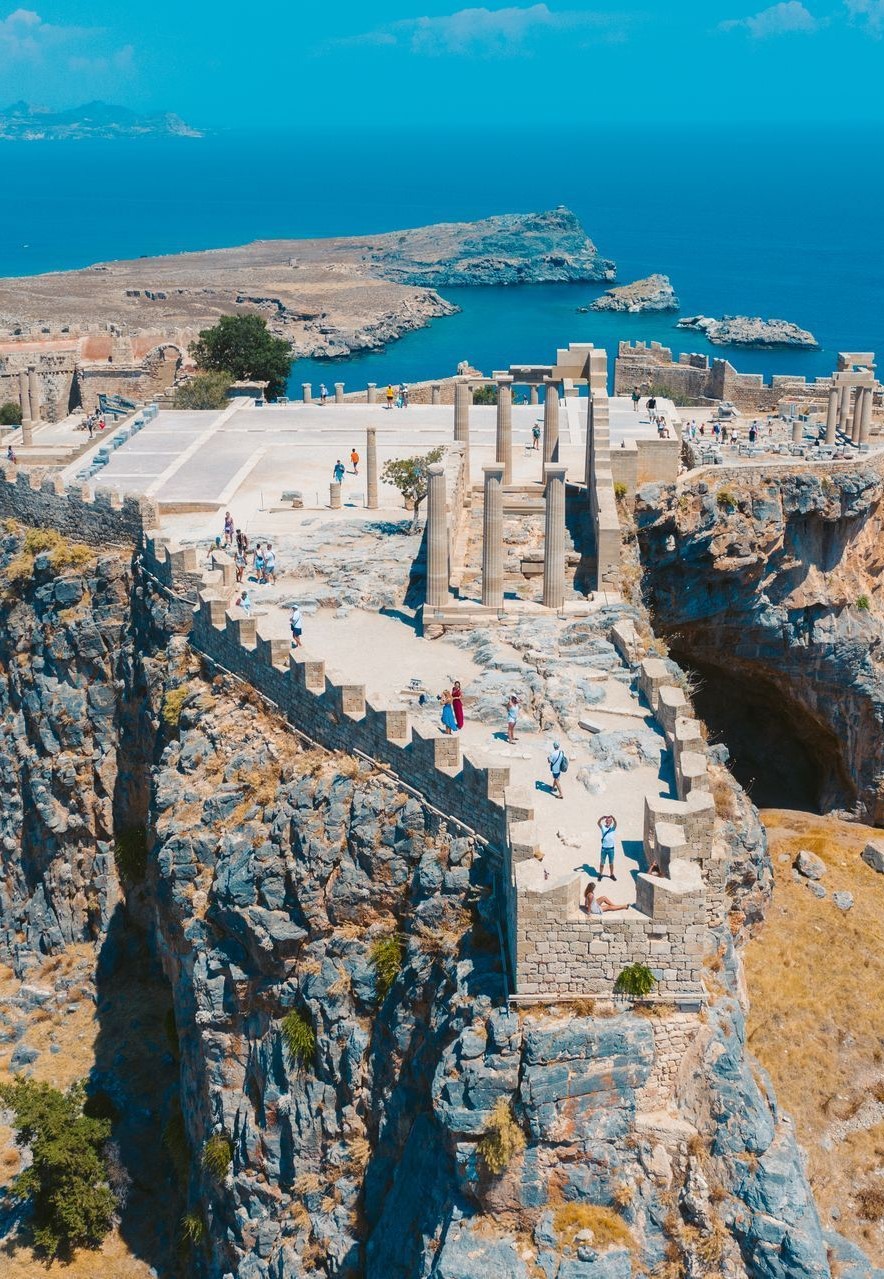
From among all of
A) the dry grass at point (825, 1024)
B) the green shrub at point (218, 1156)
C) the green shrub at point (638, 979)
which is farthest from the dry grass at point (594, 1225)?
the green shrub at point (218, 1156)

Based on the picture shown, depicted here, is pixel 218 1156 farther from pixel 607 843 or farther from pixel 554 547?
pixel 554 547

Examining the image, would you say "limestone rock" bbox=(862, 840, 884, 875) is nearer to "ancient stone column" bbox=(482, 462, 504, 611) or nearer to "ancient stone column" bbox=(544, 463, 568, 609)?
"ancient stone column" bbox=(544, 463, 568, 609)

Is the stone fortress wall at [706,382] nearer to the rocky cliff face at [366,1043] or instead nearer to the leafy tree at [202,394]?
the leafy tree at [202,394]

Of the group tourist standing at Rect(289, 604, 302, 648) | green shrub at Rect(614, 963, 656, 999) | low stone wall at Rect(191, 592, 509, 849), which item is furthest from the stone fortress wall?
green shrub at Rect(614, 963, 656, 999)

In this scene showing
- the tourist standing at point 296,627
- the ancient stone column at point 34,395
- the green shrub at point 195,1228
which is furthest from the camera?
the ancient stone column at point 34,395

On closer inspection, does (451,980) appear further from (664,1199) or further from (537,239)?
(537,239)

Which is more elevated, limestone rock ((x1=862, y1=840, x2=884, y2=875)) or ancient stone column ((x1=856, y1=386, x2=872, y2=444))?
ancient stone column ((x1=856, y1=386, x2=872, y2=444))

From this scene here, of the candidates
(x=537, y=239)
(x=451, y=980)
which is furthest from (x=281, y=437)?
(x=537, y=239)

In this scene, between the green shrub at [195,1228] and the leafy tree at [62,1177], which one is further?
the leafy tree at [62,1177]

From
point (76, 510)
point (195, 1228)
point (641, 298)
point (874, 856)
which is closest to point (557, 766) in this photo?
point (195, 1228)
